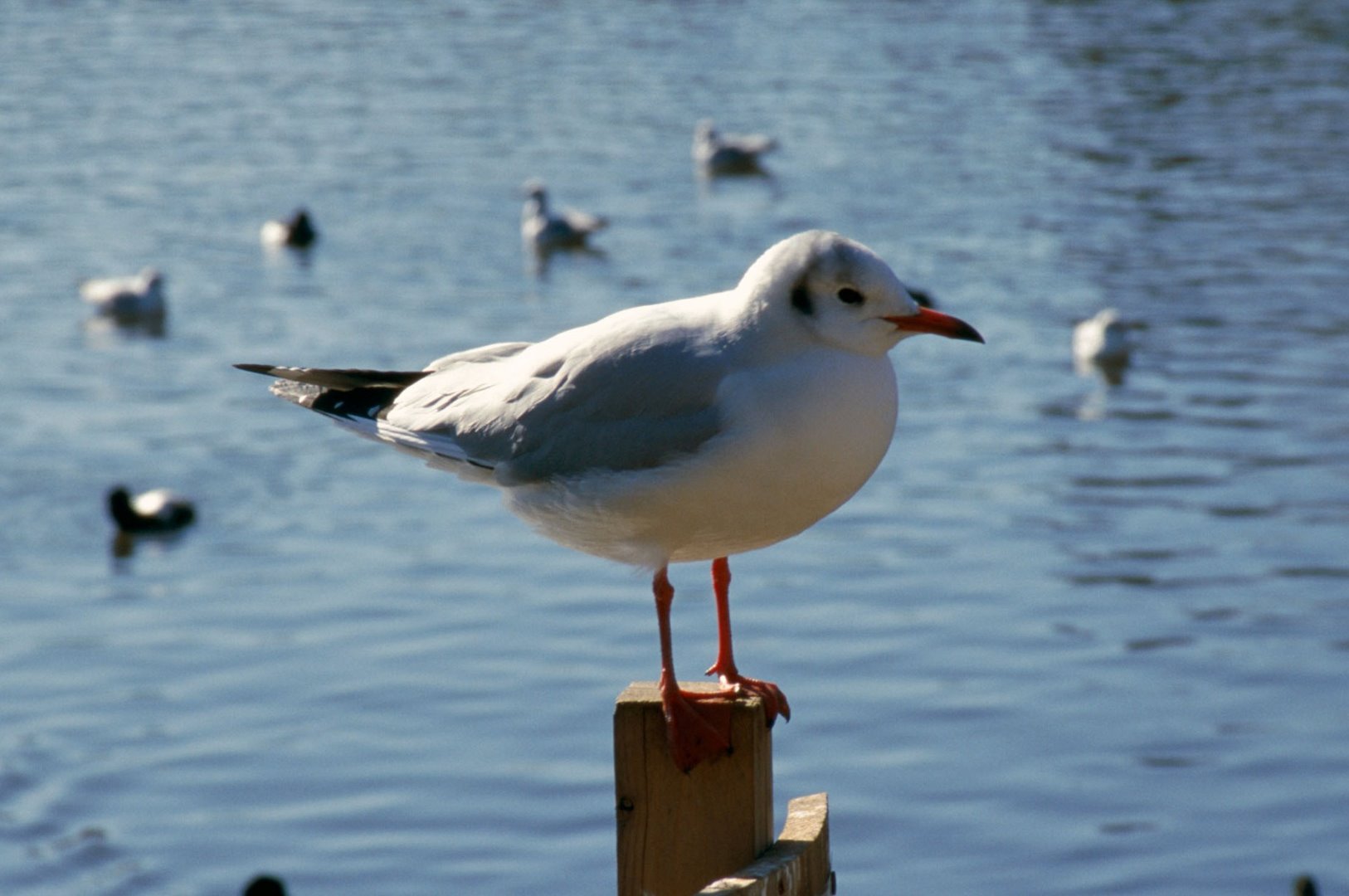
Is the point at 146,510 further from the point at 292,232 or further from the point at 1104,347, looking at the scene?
the point at 292,232

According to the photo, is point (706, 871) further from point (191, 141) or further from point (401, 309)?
point (191, 141)

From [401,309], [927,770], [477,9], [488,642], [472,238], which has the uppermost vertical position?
[477,9]

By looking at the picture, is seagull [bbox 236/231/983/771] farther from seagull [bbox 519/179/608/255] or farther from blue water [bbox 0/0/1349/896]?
seagull [bbox 519/179/608/255]

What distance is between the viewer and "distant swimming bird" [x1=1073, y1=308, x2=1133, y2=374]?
59.2 feet

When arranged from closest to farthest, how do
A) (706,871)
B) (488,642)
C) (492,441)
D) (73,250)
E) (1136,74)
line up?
(706,871) < (492,441) < (488,642) < (73,250) < (1136,74)

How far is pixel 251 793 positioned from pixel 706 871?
7.05m

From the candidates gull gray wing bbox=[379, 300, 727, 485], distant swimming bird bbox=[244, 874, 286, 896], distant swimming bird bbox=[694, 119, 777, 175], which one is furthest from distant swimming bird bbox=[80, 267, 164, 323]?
gull gray wing bbox=[379, 300, 727, 485]

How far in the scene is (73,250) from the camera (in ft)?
78.3

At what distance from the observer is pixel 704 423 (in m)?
4.24

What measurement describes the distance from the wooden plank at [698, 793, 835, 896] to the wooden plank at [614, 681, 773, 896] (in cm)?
6

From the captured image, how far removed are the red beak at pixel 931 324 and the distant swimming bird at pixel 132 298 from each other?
668 inches

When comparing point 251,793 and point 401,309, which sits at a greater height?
point 401,309

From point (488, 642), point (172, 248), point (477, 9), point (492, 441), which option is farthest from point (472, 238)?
point (477, 9)

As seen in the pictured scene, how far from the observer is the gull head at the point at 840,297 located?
4105 millimetres
